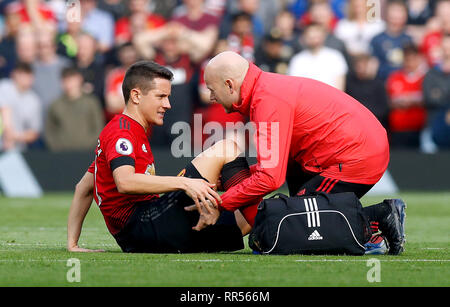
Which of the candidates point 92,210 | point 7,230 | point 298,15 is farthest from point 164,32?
point 7,230

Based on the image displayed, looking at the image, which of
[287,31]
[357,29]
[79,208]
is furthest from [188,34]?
[79,208]

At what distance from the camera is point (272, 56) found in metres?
16.2

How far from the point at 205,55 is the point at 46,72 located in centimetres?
299

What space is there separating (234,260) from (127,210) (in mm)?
992

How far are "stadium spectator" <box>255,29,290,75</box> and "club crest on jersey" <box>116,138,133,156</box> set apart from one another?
9255 millimetres

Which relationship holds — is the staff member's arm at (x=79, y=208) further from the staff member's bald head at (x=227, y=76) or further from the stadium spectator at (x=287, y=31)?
the stadium spectator at (x=287, y=31)

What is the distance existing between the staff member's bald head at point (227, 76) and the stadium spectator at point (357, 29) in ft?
31.9

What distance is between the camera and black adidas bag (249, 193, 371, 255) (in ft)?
23.5

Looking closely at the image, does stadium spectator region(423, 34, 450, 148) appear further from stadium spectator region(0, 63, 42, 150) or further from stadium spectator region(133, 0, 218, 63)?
stadium spectator region(0, 63, 42, 150)

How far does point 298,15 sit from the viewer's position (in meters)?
17.8

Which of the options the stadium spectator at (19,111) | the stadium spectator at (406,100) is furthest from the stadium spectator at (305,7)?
the stadium spectator at (19,111)

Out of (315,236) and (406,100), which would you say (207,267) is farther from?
(406,100)

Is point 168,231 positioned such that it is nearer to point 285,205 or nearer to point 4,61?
point 285,205
